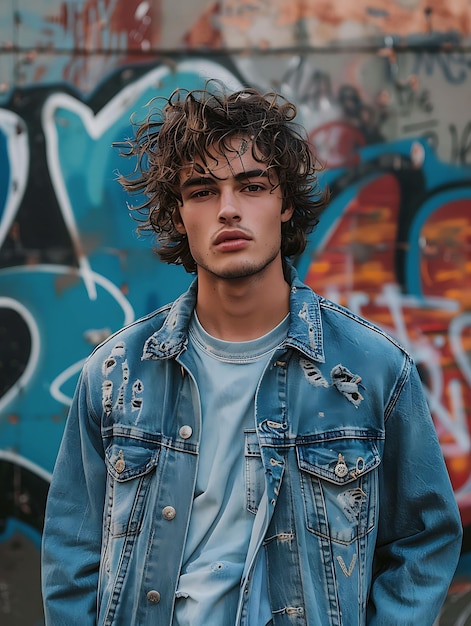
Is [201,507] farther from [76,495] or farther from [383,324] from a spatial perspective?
[383,324]

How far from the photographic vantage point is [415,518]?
2211mm

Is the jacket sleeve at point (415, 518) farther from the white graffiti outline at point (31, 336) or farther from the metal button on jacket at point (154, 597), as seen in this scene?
the white graffiti outline at point (31, 336)

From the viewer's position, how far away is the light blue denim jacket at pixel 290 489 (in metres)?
2.13

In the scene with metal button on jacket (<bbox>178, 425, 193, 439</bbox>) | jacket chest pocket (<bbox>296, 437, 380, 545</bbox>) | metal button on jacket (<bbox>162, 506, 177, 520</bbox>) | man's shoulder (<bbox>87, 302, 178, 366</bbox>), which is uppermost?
man's shoulder (<bbox>87, 302, 178, 366</bbox>)

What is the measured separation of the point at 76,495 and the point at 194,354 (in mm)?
467

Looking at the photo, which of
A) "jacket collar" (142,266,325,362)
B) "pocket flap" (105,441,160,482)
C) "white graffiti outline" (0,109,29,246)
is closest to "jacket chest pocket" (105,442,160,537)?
"pocket flap" (105,441,160,482)

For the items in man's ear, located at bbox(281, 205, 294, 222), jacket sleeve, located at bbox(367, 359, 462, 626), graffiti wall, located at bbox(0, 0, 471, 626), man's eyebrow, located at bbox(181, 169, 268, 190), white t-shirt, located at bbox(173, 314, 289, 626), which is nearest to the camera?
white t-shirt, located at bbox(173, 314, 289, 626)

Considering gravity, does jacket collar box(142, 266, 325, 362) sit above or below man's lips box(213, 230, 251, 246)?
below

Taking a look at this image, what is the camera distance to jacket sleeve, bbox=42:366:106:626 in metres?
2.28

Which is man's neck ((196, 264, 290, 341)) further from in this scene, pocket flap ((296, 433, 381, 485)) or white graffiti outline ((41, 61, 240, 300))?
white graffiti outline ((41, 61, 240, 300))

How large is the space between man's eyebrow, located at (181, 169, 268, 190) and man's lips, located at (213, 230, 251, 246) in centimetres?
14

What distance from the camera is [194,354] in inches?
91.2

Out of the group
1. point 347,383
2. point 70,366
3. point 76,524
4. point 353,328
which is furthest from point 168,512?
point 70,366

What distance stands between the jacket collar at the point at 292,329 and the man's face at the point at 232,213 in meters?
0.11
